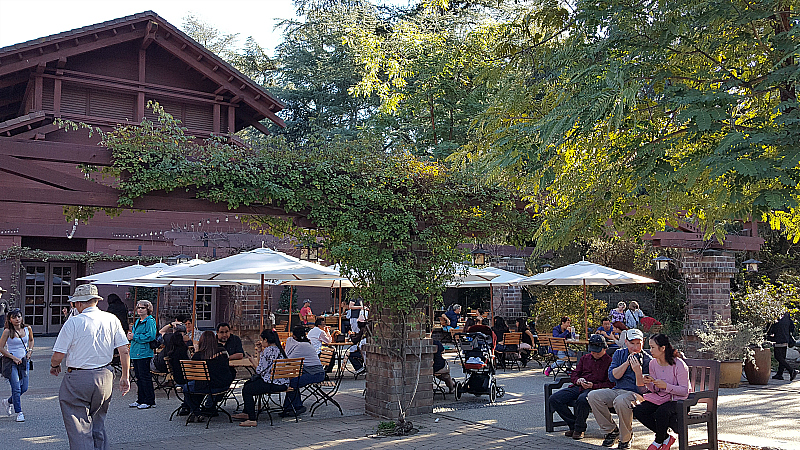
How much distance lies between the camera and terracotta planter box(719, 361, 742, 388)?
35.7 ft

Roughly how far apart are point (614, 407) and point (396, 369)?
2.63m

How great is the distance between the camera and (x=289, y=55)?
93.5 ft

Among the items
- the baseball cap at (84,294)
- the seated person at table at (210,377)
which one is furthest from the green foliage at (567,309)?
the baseball cap at (84,294)

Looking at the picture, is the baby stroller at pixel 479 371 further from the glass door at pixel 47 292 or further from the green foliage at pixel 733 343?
the glass door at pixel 47 292

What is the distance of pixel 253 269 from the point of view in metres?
9.89

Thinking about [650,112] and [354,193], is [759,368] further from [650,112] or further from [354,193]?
[354,193]

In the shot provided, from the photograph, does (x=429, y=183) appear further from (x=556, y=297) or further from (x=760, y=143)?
(x=556, y=297)

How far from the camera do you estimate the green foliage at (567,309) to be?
54.9 feet

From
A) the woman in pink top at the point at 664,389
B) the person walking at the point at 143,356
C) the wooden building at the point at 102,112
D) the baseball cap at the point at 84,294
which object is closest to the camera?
the baseball cap at the point at 84,294

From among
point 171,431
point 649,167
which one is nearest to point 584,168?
point 649,167

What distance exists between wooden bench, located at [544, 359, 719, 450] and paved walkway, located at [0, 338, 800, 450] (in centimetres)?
55

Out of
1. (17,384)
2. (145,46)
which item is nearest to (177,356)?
(17,384)

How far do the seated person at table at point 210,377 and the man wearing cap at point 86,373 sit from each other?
192 centimetres

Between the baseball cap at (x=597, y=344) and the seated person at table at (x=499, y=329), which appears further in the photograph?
the seated person at table at (x=499, y=329)
